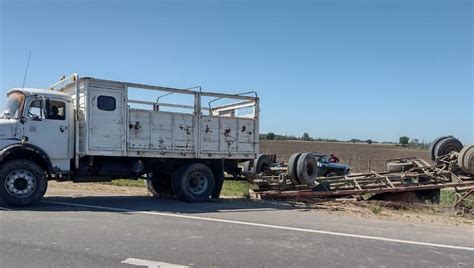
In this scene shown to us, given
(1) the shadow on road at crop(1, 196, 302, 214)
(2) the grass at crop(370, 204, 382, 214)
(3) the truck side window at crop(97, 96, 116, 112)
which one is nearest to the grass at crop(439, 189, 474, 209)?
(2) the grass at crop(370, 204, 382, 214)

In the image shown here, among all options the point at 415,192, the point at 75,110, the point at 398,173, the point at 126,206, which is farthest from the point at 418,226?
the point at 75,110

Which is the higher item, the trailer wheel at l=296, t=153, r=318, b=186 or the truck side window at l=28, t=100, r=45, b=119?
the truck side window at l=28, t=100, r=45, b=119

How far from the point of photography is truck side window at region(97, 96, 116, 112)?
13438 millimetres

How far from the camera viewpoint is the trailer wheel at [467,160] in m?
15.1

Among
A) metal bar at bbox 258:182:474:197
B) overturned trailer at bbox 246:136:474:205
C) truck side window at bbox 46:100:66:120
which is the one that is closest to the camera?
truck side window at bbox 46:100:66:120

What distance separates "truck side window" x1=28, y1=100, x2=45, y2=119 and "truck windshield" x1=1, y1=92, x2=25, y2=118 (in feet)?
0.67

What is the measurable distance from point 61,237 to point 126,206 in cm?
483

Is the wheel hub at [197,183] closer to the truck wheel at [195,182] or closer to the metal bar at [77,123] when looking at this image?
the truck wheel at [195,182]

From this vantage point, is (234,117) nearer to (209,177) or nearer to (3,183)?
(209,177)

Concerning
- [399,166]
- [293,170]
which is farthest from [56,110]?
[399,166]

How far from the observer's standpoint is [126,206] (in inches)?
516

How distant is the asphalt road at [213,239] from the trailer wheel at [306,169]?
9.38ft

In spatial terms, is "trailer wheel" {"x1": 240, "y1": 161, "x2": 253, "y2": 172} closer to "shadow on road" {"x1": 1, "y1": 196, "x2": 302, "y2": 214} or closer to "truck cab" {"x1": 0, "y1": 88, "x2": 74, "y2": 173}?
"shadow on road" {"x1": 1, "y1": 196, "x2": 302, "y2": 214}

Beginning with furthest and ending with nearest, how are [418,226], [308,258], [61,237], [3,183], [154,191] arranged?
[154,191], [3,183], [418,226], [61,237], [308,258]
